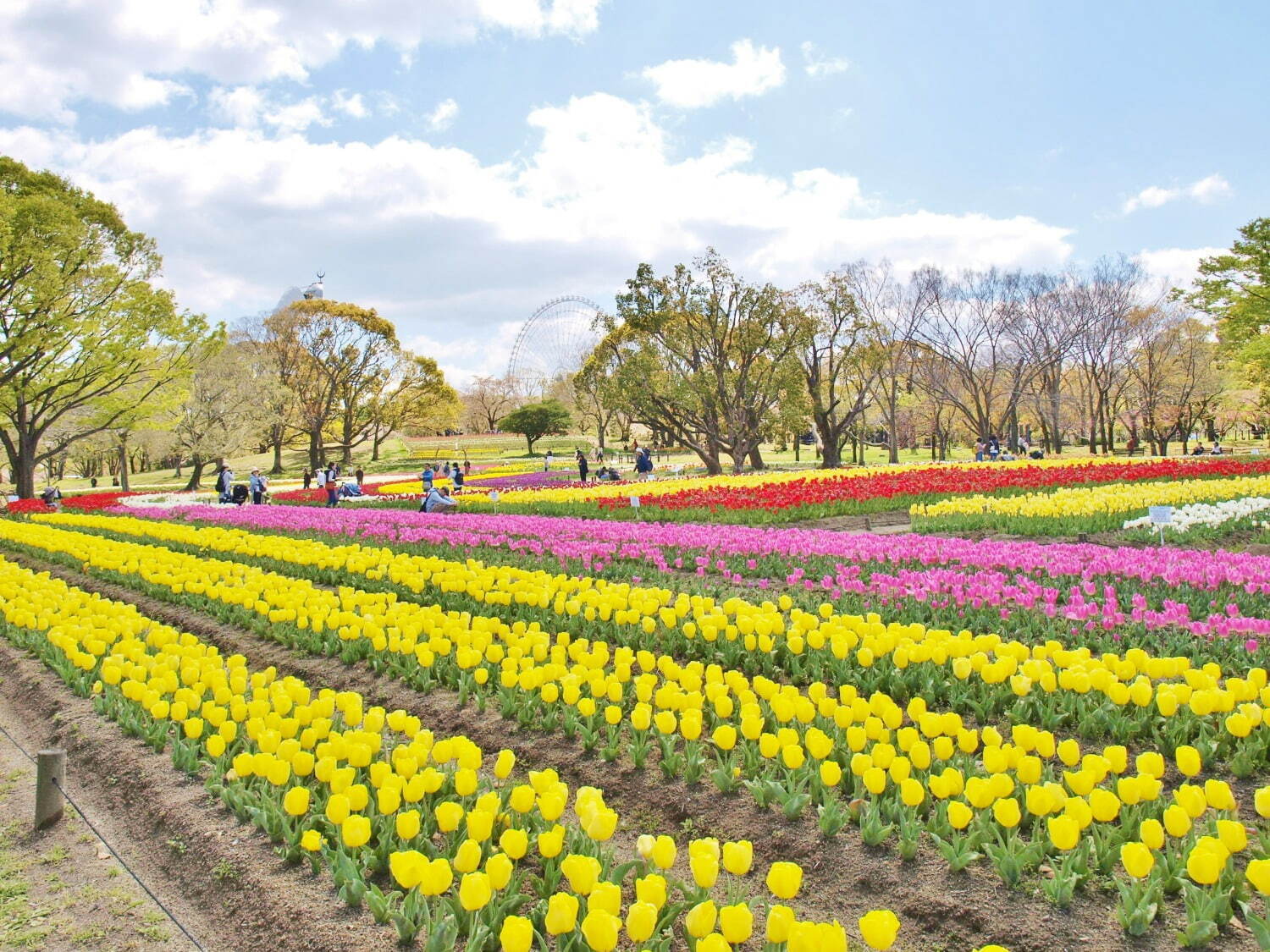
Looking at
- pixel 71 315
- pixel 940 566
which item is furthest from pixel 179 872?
pixel 71 315

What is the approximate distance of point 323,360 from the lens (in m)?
51.4

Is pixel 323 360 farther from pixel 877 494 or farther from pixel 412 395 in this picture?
pixel 877 494

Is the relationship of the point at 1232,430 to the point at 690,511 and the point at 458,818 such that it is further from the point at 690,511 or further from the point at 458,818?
the point at 458,818

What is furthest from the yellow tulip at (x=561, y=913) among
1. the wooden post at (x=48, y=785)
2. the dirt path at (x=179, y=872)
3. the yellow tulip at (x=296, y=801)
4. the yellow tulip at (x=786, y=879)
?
the wooden post at (x=48, y=785)

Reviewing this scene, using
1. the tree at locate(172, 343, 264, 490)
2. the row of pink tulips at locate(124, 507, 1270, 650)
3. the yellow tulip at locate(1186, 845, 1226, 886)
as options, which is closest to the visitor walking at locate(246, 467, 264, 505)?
the row of pink tulips at locate(124, 507, 1270, 650)

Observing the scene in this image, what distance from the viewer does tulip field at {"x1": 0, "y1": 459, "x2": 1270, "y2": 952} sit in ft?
8.42

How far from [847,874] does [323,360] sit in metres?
53.3

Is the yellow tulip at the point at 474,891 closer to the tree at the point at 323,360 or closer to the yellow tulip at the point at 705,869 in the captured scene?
the yellow tulip at the point at 705,869

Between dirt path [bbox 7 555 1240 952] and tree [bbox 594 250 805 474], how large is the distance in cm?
2638

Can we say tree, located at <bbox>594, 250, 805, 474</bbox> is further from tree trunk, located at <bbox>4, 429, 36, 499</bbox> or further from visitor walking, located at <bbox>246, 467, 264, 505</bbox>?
tree trunk, located at <bbox>4, 429, 36, 499</bbox>

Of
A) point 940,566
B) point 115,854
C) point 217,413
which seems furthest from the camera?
point 217,413

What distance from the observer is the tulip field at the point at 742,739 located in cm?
257

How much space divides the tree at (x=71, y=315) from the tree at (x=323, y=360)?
20.7 meters

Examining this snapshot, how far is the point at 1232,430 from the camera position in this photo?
72562 mm
